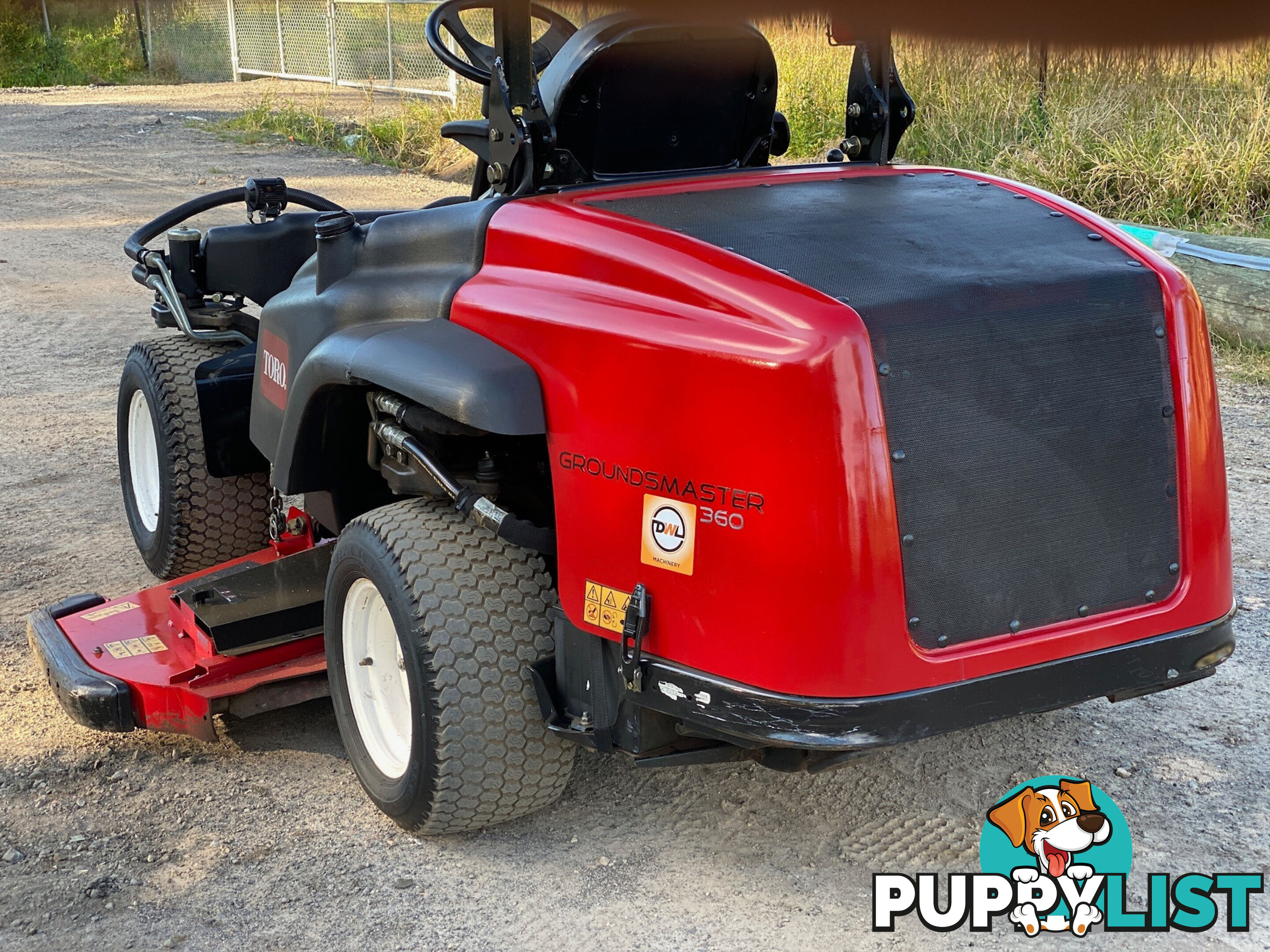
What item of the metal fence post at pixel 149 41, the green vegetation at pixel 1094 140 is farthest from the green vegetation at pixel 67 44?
the green vegetation at pixel 1094 140

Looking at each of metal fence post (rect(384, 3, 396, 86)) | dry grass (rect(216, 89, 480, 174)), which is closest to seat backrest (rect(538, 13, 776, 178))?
dry grass (rect(216, 89, 480, 174))

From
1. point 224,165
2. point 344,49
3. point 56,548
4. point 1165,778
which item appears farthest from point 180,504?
point 344,49

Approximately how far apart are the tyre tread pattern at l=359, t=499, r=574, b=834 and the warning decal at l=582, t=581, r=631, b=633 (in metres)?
0.25

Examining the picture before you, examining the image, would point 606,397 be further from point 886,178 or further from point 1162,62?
point 1162,62

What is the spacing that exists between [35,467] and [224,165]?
8.12 meters

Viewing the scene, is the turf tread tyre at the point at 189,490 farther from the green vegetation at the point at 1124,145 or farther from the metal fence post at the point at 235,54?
the metal fence post at the point at 235,54

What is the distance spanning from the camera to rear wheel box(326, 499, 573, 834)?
2.58 m

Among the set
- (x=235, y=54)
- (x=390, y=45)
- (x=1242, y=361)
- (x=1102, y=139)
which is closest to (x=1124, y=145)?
(x=1102, y=139)

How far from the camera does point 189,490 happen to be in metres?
4.04

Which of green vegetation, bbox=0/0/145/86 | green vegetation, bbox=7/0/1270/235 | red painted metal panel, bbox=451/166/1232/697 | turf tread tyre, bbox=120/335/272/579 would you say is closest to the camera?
green vegetation, bbox=0/0/145/86

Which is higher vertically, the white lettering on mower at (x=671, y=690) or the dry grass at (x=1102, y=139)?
the dry grass at (x=1102, y=139)

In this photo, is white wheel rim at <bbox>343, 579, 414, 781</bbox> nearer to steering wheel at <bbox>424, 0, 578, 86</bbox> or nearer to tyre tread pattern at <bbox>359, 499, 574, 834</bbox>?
tyre tread pattern at <bbox>359, 499, 574, 834</bbox>

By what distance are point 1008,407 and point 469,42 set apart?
165 cm

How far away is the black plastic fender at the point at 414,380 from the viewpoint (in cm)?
244
